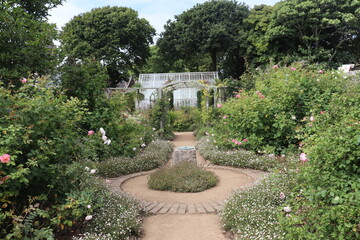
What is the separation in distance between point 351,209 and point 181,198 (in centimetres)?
287

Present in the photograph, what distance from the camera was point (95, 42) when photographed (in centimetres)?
2342

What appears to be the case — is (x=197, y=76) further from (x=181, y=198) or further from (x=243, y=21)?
(x=181, y=198)

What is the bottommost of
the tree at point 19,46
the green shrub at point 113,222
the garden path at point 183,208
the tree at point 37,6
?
the garden path at point 183,208

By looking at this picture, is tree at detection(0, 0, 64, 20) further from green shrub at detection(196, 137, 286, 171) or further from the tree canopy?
the tree canopy

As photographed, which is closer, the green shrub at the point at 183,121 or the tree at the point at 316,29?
the green shrub at the point at 183,121

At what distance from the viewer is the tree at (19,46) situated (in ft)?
16.4

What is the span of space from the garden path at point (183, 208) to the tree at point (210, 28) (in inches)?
693

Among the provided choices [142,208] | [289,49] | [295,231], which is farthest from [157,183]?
[289,49]

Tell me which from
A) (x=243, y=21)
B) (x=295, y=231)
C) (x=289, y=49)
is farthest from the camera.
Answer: (x=243, y=21)

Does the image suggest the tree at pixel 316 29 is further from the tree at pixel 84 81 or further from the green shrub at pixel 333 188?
the green shrub at pixel 333 188

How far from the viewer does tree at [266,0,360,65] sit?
54.3 feet

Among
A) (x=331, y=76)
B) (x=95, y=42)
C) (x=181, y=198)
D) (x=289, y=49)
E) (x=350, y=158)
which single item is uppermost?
(x=95, y=42)

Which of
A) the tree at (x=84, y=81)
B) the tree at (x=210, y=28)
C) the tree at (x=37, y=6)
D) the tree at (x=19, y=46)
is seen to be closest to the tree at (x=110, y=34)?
the tree at (x=210, y=28)

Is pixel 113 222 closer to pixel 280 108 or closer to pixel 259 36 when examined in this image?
pixel 280 108
